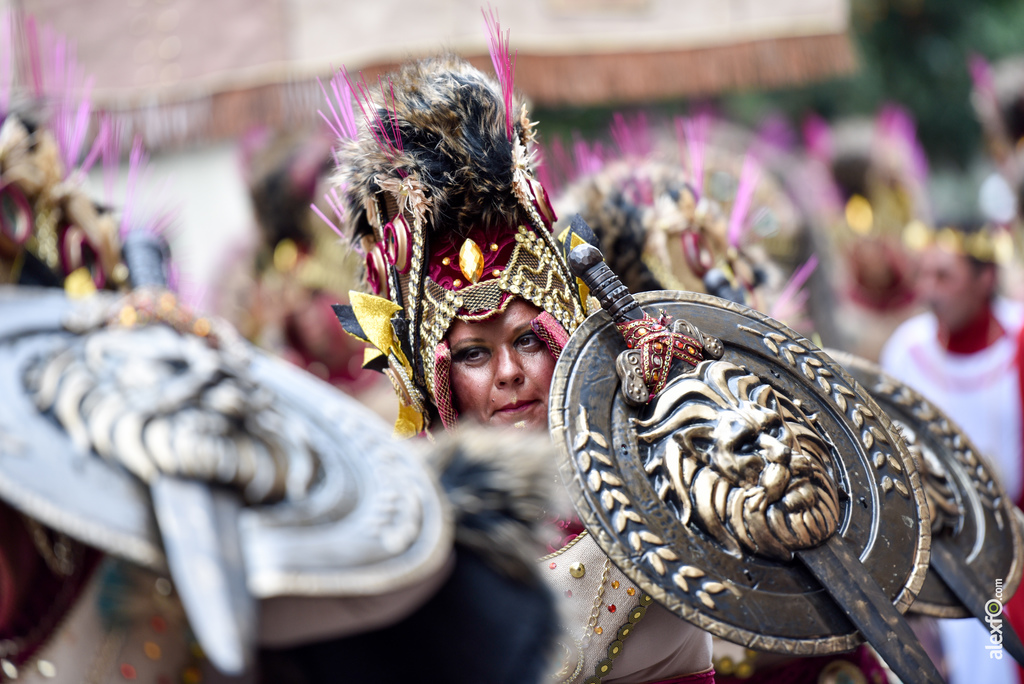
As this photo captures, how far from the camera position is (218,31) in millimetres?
5820

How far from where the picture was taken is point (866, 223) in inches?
309

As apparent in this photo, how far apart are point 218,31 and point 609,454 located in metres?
4.92

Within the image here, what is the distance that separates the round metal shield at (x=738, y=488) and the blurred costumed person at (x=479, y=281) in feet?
1.13

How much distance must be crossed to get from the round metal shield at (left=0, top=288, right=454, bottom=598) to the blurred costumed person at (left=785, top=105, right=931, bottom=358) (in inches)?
256

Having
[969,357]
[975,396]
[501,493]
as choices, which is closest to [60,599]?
[501,493]

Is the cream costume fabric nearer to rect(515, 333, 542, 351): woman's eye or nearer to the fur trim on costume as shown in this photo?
rect(515, 333, 542, 351): woman's eye

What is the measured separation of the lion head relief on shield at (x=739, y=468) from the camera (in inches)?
70.7

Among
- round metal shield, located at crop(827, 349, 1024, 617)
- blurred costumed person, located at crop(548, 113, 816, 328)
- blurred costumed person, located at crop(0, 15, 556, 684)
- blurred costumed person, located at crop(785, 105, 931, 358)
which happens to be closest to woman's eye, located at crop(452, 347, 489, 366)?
blurred costumed person, located at crop(548, 113, 816, 328)

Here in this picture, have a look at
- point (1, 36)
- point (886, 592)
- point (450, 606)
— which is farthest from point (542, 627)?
point (1, 36)

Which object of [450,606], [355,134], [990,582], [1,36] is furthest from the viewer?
[355,134]

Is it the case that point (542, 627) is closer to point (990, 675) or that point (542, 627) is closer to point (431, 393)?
point (431, 393)

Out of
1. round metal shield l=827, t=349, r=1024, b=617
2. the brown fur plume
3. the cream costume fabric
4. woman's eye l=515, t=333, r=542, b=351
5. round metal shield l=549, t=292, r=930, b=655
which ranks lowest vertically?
the cream costume fabric

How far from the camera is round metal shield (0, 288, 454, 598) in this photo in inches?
45.7

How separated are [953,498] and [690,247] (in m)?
1.04
